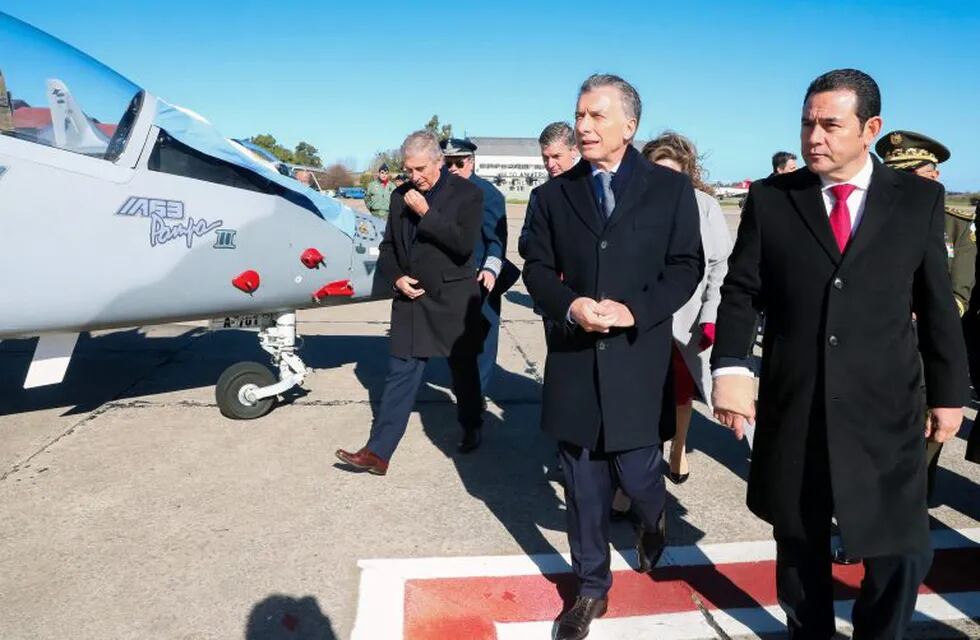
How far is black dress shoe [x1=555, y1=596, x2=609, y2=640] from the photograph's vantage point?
248cm

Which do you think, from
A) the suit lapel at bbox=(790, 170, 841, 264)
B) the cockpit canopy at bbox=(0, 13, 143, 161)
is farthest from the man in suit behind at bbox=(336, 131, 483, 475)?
the suit lapel at bbox=(790, 170, 841, 264)

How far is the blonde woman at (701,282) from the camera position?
133 inches

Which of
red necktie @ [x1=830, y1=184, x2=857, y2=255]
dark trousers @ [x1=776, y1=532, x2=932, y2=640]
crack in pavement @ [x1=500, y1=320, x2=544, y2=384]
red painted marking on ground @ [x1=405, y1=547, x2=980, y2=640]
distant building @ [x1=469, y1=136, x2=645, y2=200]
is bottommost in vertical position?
red painted marking on ground @ [x1=405, y1=547, x2=980, y2=640]

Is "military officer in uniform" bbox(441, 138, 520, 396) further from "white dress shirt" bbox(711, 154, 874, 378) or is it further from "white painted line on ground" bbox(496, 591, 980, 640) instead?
"white dress shirt" bbox(711, 154, 874, 378)

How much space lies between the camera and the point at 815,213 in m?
2.00

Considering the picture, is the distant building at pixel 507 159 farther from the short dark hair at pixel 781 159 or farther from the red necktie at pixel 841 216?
the red necktie at pixel 841 216

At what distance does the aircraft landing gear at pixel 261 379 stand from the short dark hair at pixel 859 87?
12.4 ft

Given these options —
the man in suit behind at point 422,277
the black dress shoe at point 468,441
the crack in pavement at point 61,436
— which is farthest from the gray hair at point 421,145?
the crack in pavement at point 61,436

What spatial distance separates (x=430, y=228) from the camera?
3715 millimetres

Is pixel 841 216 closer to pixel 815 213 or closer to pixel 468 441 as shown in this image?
pixel 815 213

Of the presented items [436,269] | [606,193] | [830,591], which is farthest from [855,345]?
[436,269]

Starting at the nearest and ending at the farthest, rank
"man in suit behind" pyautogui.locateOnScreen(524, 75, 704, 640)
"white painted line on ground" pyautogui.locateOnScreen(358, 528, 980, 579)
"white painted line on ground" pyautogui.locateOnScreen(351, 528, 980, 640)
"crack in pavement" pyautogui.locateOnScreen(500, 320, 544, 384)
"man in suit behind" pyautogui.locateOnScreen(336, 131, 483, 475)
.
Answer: "man in suit behind" pyautogui.locateOnScreen(524, 75, 704, 640)
"white painted line on ground" pyautogui.locateOnScreen(351, 528, 980, 640)
"white painted line on ground" pyautogui.locateOnScreen(358, 528, 980, 579)
"man in suit behind" pyautogui.locateOnScreen(336, 131, 483, 475)
"crack in pavement" pyautogui.locateOnScreen(500, 320, 544, 384)

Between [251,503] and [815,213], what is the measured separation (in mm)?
3051

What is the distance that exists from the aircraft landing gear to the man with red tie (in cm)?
349
